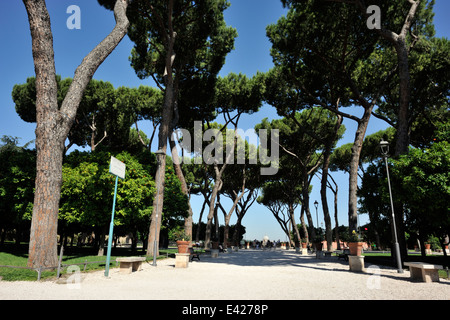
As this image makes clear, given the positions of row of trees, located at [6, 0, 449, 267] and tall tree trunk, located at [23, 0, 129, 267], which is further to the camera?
row of trees, located at [6, 0, 449, 267]

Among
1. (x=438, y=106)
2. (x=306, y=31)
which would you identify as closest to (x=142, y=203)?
(x=306, y=31)

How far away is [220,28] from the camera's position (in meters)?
17.8

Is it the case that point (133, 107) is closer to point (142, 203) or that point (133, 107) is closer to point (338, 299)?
point (142, 203)

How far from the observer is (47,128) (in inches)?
318

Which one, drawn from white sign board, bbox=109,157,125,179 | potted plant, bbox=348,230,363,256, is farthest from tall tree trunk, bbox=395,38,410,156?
white sign board, bbox=109,157,125,179

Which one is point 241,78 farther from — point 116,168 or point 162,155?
point 116,168

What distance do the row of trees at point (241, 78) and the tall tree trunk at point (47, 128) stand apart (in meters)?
0.03

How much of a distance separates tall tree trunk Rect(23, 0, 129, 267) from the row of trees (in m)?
0.03

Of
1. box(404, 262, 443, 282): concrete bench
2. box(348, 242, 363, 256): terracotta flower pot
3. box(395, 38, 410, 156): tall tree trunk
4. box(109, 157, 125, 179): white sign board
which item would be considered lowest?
box(404, 262, 443, 282): concrete bench

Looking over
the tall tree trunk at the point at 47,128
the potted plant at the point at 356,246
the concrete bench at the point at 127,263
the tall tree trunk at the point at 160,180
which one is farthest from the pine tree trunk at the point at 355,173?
the tall tree trunk at the point at 47,128

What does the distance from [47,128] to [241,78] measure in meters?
16.8

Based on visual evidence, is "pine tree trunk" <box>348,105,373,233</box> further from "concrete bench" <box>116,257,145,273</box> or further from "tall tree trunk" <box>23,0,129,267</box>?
"tall tree trunk" <box>23,0,129,267</box>

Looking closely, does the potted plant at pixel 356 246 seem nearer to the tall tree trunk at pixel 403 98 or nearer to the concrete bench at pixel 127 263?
the tall tree trunk at pixel 403 98

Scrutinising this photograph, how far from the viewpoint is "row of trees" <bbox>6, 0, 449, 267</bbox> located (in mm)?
8391
